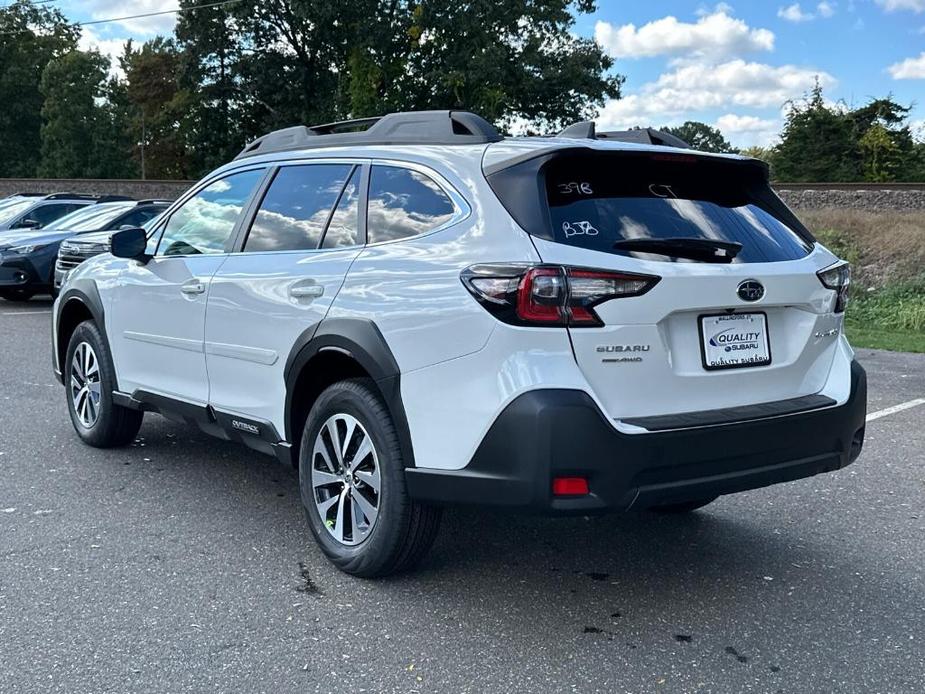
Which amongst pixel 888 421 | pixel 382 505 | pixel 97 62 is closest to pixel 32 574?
pixel 382 505

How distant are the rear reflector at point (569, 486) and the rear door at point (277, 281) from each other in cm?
127

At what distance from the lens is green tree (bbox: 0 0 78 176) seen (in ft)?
217

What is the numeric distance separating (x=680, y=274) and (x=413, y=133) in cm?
137

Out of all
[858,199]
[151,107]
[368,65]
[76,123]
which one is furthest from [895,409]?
[151,107]

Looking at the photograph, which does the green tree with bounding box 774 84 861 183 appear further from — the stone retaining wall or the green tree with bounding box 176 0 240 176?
the green tree with bounding box 176 0 240 176

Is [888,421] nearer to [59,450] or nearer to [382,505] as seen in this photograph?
[382,505]

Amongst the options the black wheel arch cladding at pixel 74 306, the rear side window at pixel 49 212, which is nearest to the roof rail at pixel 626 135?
the black wheel arch cladding at pixel 74 306

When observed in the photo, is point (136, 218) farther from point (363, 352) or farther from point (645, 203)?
point (645, 203)

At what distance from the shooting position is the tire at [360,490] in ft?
11.6

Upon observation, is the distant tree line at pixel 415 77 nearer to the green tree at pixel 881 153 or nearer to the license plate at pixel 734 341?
the green tree at pixel 881 153

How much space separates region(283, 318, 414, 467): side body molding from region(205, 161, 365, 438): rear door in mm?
71

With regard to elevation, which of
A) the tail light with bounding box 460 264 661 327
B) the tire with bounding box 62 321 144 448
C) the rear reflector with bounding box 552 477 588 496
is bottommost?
the tire with bounding box 62 321 144 448

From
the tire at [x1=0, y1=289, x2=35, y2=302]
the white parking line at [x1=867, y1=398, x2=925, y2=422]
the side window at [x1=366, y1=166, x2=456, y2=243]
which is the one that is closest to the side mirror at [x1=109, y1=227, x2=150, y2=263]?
the side window at [x1=366, y1=166, x2=456, y2=243]

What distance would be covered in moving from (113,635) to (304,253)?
1.71 metres
